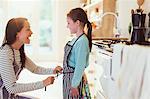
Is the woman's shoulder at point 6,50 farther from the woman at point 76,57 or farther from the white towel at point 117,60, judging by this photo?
the white towel at point 117,60

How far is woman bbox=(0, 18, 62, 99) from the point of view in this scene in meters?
1.86

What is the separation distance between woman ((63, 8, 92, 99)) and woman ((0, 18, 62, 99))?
0.32 metres

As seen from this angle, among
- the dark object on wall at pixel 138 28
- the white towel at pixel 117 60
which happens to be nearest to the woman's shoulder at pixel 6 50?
the white towel at pixel 117 60

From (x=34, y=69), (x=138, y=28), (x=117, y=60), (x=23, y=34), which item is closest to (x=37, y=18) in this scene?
(x=34, y=69)

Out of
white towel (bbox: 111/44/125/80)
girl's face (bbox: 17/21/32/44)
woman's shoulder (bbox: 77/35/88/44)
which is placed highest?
girl's face (bbox: 17/21/32/44)

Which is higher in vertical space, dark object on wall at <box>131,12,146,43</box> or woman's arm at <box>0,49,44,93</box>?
dark object on wall at <box>131,12,146,43</box>

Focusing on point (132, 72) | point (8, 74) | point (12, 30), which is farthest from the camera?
point (12, 30)

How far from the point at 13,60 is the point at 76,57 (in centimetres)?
51

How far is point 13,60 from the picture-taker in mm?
1939

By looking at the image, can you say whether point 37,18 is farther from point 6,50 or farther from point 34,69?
point 6,50

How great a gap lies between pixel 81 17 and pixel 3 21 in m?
5.77

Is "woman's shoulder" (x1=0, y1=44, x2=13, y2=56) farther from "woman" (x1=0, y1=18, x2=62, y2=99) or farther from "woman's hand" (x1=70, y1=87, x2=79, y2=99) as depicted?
"woman's hand" (x1=70, y1=87, x2=79, y2=99)

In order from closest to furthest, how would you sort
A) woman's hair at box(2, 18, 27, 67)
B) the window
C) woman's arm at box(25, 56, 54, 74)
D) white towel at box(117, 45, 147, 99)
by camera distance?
white towel at box(117, 45, 147, 99) < woman's hair at box(2, 18, 27, 67) < woman's arm at box(25, 56, 54, 74) < the window

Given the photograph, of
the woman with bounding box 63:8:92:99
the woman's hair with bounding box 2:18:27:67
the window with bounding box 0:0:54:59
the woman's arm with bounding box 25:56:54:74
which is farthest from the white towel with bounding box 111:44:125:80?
the window with bounding box 0:0:54:59
